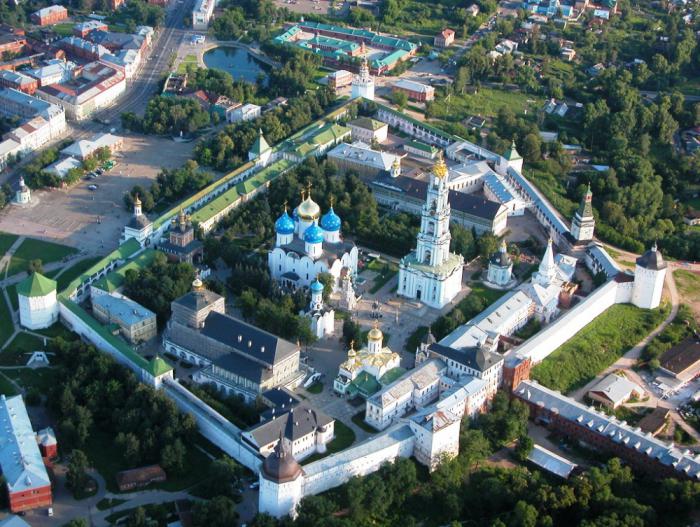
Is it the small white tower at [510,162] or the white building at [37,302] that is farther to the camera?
the small white tower at [510,162]

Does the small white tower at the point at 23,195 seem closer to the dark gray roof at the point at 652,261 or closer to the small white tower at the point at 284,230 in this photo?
the small white tower at the point at 284,230

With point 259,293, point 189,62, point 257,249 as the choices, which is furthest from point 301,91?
point 259,293

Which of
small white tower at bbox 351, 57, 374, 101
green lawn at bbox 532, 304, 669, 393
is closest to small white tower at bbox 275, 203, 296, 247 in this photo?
green lawn at bbox 532, 304, 669, 393

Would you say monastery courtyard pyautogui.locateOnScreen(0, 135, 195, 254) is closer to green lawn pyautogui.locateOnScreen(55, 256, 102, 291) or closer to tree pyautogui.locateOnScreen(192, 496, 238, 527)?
green lawn pyautogui.locateOnScreen(55, 256, 102, 291)

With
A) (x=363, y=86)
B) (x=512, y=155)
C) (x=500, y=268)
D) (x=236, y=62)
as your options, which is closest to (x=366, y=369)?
(x=500, y=268)

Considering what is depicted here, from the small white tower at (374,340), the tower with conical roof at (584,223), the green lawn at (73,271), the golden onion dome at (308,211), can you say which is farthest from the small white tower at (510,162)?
the green lawn at (73,271)

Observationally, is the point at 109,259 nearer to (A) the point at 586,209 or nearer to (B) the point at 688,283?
(A) the point at 586,209
